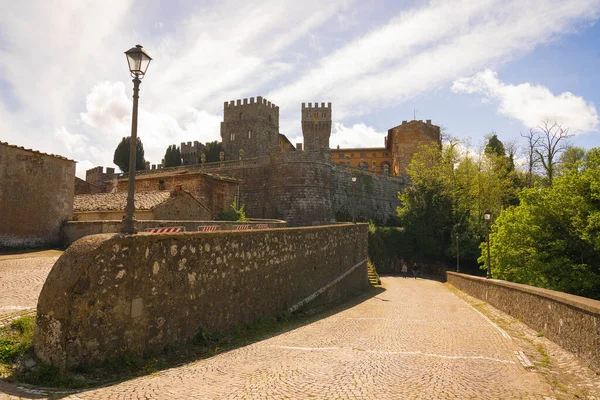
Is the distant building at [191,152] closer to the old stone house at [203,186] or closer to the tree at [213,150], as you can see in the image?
the tree at [213,150]

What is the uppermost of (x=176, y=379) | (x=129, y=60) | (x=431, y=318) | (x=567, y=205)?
(x=129, y=60)

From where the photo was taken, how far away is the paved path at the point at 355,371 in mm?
4598

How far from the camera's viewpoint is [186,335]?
255 inches

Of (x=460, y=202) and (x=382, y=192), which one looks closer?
(x=460, y=202)

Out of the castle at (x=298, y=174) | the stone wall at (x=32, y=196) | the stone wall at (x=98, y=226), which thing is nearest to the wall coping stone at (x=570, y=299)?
the stone wall at (x=98, y=226)

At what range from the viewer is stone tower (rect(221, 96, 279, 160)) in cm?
6456

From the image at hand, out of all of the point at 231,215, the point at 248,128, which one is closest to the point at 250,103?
the point at 248,128

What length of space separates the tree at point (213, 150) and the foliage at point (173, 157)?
190 inches

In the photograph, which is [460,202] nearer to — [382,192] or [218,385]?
[382,192]

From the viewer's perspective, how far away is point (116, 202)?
2170 cm

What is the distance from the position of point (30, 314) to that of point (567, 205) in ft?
65.0

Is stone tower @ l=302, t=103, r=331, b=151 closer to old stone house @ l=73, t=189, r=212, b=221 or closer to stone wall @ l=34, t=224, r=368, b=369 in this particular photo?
old stone house @ l=73, t=189, r=212, b=221

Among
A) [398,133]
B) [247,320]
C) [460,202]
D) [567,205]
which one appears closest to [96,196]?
[247,320]

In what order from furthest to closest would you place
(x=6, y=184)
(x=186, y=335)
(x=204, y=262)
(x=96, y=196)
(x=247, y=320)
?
(x=96, y=196)
(x=6, y=184)
(x=247, y=320)
(x=204, y=262)
(x=186, y=335)
